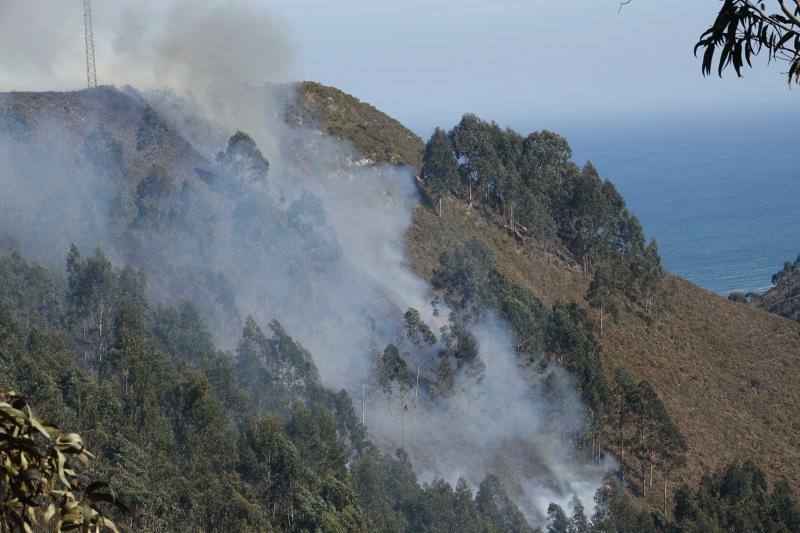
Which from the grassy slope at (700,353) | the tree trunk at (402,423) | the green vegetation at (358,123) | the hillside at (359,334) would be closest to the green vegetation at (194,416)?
the hillside at (359,334)

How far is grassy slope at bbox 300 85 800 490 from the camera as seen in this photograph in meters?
72.2

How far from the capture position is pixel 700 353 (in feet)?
282

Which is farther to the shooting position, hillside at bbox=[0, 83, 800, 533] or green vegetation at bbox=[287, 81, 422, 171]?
green vegetation at bbox=[287, 81, 422, 171]

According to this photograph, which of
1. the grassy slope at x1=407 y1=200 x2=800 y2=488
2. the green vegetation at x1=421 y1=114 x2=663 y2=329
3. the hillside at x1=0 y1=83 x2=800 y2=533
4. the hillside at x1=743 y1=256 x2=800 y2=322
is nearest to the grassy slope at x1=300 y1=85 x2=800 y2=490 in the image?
the grassy slope at x1=407 y1=200 x2=800 y2=488

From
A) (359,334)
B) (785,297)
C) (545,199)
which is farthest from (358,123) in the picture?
(785,297)

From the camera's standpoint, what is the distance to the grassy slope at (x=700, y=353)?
72.2 m

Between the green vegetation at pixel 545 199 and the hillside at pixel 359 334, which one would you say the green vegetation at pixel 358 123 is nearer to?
the hillside at pixel 359 334

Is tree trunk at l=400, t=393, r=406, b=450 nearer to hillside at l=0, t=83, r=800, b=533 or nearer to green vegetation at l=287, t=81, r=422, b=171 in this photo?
hillside at l=0, t=83, r=800, b=533

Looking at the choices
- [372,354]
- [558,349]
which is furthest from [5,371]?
[558,349]

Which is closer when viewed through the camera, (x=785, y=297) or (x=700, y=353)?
(x=700, y=353)

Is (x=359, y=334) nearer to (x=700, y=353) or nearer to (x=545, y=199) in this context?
(x=545, y=199)

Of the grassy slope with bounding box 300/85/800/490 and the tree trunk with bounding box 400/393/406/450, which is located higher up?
the grassy slope with bounding box 300/85/800/490

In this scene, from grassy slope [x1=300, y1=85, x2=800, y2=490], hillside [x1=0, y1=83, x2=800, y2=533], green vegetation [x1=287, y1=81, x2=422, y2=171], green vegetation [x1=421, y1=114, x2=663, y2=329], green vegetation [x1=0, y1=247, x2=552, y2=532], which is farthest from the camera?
green vegetation [x1=287, y1=81, x2=422, y2=171]

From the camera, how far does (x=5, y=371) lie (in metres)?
40.7
